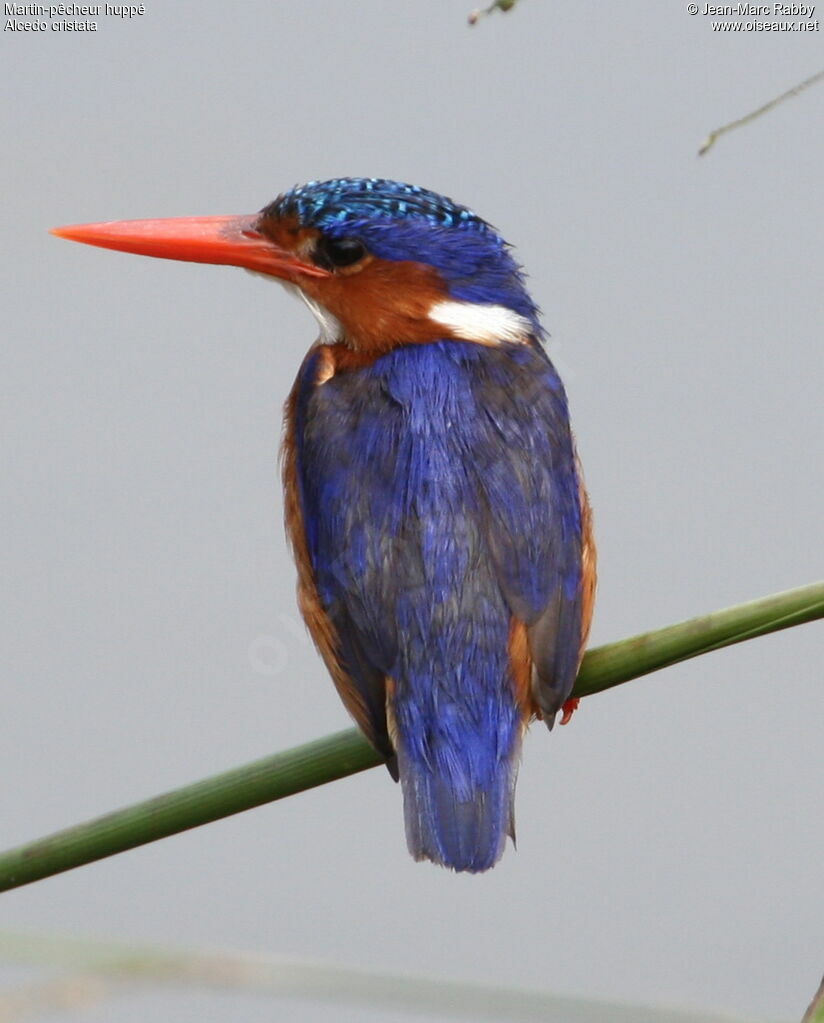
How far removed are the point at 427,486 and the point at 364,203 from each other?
16.4 inches

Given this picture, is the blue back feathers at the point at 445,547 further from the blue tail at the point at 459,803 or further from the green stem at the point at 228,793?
the green stem at the point at 228,793

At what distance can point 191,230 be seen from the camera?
1972 mm

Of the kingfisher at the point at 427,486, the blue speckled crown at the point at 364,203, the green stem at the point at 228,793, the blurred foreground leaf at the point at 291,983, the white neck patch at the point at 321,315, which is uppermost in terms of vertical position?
the blue speckled crown at the point at 364,203

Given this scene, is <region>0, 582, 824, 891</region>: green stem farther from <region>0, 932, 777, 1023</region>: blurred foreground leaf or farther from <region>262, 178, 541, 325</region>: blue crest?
<region>262, 178, 541, 325</region>: blue crest

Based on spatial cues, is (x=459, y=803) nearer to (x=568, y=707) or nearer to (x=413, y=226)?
(x=568, y=707)

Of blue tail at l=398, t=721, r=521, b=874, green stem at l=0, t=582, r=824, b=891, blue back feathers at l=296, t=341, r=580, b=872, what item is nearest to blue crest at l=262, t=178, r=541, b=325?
blue back feathers at l=296, t=341, r=580, b=872

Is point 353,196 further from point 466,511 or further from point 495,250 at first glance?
point 466,511

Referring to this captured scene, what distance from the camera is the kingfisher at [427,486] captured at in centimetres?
161

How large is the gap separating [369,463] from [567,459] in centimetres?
27

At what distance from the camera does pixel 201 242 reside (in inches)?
77.5

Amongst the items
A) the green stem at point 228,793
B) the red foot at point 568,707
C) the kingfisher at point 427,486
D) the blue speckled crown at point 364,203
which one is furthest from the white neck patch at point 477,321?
the green stem at point 228,793

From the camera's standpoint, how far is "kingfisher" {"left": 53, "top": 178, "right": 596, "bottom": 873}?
5.29 feet

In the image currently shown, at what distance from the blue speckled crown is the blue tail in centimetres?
71

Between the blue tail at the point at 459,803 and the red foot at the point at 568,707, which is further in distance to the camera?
the red foot at the point at 568,707
